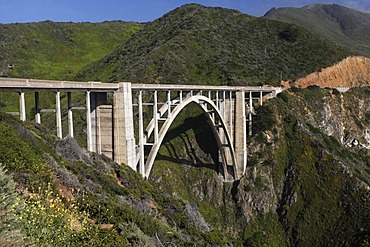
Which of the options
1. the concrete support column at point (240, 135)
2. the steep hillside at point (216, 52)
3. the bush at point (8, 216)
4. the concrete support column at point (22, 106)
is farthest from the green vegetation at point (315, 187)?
the bush at point (8, 216)

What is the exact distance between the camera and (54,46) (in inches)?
4350

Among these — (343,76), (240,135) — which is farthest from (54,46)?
(240,135)

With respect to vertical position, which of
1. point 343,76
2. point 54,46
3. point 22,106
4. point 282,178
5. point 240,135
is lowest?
point 282,178

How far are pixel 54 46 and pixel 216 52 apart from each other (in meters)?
59.5

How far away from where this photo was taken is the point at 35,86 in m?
15.3

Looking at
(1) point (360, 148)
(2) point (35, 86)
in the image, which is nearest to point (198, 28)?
(1) point (360, 148)

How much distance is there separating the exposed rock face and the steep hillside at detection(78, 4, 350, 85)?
168 centimetres

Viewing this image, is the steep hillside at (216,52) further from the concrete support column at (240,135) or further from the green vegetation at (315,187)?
the concrete support column at (240,135)

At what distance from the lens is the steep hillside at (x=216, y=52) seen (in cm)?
6456

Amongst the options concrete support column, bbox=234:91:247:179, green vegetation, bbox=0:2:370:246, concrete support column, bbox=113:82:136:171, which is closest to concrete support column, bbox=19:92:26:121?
green vegetation, bbox=0:2:370:246

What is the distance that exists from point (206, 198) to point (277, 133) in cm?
1418

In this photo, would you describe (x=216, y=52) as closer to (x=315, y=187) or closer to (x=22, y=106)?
(x=315, y=187)

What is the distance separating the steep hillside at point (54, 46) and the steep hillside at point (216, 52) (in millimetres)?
16744

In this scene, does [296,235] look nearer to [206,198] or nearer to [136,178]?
[206,198]
